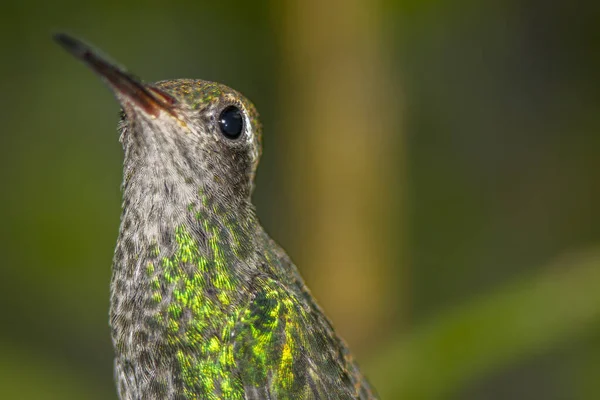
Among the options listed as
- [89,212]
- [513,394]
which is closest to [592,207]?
[513,394]

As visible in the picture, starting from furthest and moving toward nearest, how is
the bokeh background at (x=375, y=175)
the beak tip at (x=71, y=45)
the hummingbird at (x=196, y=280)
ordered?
the bokeh background at (x=375, y=175) → the hummingbird at (x=196, y=280) → the beak tip at (x=71, y=45)

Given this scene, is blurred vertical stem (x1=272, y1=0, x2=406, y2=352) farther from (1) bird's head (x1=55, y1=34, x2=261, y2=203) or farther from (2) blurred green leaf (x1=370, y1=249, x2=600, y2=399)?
(1) bird's head (x1=55, y1=34, x2=261, y2=203)

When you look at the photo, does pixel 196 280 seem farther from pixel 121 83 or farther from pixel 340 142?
pixel 340 142

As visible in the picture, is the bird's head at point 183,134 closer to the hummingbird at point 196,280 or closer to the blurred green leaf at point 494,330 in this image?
the hummingbird at point 196,280

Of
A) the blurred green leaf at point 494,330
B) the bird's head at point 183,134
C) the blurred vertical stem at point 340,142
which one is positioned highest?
the blurred vertical stem at point 340,142

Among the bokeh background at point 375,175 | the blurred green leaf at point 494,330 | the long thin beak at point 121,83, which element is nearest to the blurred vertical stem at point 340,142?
the bokeh background at point 375,175

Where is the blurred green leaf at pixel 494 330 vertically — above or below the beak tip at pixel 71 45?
below

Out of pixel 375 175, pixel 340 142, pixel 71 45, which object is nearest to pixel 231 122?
pixel 71 45

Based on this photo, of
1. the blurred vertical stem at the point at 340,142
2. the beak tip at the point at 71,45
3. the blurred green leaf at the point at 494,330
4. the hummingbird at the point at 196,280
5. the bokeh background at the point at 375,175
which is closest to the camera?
the beak tip at the point at 71,45

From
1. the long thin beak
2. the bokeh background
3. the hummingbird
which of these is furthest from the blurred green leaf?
the long thin beak
